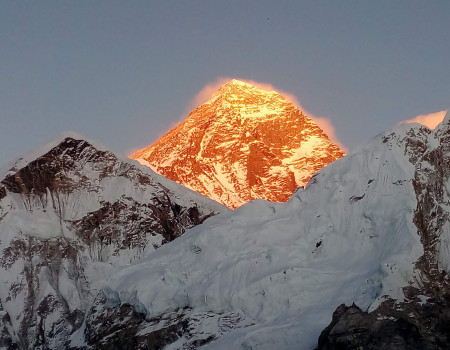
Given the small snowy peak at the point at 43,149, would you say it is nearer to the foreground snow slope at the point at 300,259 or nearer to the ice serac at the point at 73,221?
the ice serac at the point at 73,221

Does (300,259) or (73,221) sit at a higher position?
(73,221)

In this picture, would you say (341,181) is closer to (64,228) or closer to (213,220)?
(213,220)

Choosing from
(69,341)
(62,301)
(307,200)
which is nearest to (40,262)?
(62,301)

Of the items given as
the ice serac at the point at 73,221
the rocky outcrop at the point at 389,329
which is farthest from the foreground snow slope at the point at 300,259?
the ice serac at the point at 73,221

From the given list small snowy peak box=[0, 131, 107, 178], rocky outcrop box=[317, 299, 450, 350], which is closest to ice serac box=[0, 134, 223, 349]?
small snowy peak box=[0, 131, 107, 178]

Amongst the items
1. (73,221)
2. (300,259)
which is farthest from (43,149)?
(300,259)

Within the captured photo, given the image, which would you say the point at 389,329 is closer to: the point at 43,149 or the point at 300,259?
the point at 300,259
